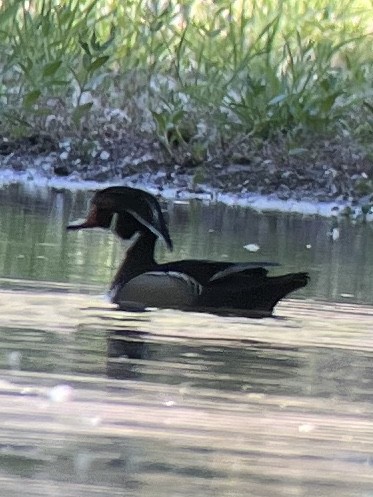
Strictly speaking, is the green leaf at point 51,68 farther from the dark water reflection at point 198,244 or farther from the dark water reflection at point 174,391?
the dark water reflection at point 174,391

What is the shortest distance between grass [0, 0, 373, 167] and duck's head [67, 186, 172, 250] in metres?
2.93

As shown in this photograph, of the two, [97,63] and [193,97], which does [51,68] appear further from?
[193,97]

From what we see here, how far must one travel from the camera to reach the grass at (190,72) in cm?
628

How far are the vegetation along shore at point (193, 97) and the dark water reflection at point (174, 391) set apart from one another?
249cm

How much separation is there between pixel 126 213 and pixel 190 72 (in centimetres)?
369

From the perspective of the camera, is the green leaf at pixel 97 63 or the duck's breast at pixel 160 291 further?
the green leaf at pixel 97 63

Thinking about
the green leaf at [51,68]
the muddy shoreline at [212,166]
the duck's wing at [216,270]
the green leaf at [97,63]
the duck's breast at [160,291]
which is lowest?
the duck's breast at [160,291]

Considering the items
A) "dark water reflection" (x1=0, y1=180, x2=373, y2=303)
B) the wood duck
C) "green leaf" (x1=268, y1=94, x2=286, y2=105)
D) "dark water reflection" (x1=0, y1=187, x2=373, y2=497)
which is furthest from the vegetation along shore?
the wood duck

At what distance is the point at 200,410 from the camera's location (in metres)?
1.93

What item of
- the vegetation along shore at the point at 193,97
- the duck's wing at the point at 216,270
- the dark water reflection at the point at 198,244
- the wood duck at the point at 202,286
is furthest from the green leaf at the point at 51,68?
the duck's wing at the point at 216,270

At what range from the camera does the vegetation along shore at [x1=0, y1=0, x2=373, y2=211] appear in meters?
6.07

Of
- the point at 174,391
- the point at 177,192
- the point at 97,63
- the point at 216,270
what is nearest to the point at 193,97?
the point at 97,63

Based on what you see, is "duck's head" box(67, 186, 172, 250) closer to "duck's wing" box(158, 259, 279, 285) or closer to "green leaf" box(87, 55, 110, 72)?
"duck's wing" box(158, 259, 279, 285)

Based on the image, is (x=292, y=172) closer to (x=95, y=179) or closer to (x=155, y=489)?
(x=95, y=179)
